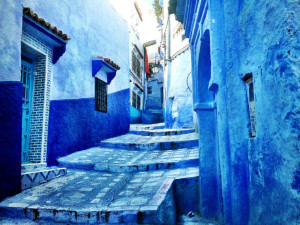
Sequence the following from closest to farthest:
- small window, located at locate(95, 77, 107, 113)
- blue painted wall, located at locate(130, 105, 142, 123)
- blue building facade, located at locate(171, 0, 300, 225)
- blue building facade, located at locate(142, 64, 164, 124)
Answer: blue building facade, located at locate(171, 0, 300, 225) → small window, located at locate(95, 77, 107, 113) → blue painted wall, located at locate(130, 105, 142, 123) → blue building facade, located at locate(142, 64, 164, 124)

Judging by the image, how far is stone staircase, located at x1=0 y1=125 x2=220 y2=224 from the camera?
3.21m

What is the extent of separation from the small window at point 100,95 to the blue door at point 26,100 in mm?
2903

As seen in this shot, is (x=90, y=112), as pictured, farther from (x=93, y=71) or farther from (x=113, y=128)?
(x=113, y=128)

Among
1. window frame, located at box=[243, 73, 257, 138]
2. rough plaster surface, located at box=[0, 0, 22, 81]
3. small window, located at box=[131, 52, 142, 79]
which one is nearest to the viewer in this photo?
window frame, located at box=[243, 73, 257, 138]

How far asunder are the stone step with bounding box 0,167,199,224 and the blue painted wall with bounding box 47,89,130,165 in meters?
1.31

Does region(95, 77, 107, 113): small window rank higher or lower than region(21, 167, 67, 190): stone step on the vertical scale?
higher

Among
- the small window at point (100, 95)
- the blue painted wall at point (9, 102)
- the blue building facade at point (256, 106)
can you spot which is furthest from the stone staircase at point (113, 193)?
the small window at point (100, 95)

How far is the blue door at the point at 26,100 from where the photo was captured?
204 inches

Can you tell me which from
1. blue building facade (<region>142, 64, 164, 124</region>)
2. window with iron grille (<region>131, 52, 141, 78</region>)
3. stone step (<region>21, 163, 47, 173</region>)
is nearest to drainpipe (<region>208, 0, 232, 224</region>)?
stone step (<region>21, 163, 47, 173</region>)

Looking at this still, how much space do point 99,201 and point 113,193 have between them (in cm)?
42

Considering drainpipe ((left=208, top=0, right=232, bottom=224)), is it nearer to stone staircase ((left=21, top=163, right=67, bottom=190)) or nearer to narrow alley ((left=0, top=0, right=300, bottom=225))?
narrow alley ((left=0, top=0, right=300, bottom=225))

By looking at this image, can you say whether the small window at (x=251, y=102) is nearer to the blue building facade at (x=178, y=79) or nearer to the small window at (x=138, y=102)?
the blue building facade at (x=178, y=79)

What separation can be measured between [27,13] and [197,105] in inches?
149

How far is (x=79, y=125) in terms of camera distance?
6934 millimetres
